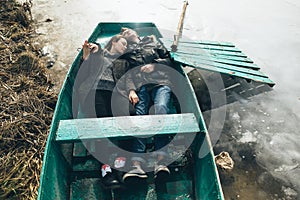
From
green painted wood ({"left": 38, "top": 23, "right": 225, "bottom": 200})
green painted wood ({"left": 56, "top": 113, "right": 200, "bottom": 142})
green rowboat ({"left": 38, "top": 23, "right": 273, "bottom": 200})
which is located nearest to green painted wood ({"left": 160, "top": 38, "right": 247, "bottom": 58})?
green painted wood ({"left": 38, "top": 23, "right": 225, "bottom": 200})

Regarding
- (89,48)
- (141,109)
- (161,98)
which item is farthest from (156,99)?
(89,48)

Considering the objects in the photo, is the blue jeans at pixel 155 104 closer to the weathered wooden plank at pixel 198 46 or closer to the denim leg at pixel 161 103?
the denim leg at pixel 161 103

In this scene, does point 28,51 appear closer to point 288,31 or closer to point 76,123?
point 76,123

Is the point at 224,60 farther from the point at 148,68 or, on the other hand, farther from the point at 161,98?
the point at 161,98

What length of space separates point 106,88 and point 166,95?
26.5 inches

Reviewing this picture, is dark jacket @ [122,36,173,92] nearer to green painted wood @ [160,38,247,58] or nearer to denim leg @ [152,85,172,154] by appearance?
denim leg @ [152,85,172,154]

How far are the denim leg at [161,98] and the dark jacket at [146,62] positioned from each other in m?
0.09

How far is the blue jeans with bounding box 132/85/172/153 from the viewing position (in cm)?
250

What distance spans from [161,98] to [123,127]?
2.09ft

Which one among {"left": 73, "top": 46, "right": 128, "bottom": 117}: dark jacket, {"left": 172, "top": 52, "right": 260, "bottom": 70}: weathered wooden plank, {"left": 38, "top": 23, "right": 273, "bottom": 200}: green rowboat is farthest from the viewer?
{"left": 172, "top": 52, "right": 260, "bottom": 70}: weathered wooden plank

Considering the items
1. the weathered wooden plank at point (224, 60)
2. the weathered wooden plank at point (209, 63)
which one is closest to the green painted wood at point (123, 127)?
the weathered wooden plank at point (209, 63)

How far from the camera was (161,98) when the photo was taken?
285 cm

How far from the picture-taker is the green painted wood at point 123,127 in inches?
92.5

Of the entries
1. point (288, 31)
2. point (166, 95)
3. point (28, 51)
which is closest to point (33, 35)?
point (28, 51)
